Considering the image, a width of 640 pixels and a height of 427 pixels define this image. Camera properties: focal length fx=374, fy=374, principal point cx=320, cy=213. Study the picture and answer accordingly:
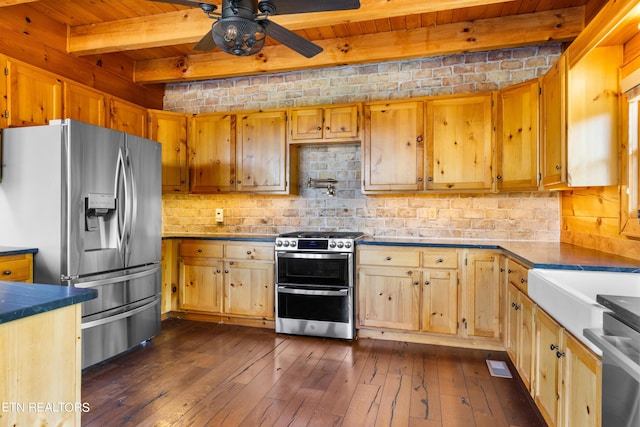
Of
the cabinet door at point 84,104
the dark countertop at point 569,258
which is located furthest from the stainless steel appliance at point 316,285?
the cabinet door at point 84,104

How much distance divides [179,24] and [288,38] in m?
1.53

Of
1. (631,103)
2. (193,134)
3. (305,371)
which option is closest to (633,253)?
(631,103)

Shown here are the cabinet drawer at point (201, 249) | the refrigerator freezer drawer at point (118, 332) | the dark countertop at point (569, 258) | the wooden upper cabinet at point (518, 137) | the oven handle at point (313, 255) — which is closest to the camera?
the dark countertop at point (569, 258)

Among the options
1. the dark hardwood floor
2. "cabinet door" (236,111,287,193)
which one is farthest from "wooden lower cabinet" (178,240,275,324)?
"cabinet door" (236,111,287,193)

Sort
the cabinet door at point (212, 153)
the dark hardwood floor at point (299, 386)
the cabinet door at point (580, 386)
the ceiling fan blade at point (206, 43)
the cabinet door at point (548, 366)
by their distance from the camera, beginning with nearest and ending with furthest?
the cabinet door at point (580, 386)
the cabinet door at point (548, 366)
the dark hardwood floor at point (299, 386)
the ceiling fan blade at point (206, 43)
the cabinet door at point (212, 153)

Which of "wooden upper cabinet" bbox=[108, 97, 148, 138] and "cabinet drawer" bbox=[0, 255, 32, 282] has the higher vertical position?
"wooden upper cabinet" bbox=[108, 97, 148, 138]

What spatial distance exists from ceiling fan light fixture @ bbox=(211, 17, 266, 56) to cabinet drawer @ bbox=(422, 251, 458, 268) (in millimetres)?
2177

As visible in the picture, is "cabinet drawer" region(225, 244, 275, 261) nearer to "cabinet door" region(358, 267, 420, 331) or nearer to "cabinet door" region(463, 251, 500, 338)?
"cabinet door" region(358, 267, 420, 331)

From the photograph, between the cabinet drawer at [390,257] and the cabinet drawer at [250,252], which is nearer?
the cabinet drawer at [390,257]

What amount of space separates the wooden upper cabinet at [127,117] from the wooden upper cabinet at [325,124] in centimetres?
160

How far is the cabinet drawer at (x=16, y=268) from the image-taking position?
2.33 metres

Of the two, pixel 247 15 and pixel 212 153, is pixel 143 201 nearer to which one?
pixel 212 153

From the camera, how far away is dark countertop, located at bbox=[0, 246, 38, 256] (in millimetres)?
2350

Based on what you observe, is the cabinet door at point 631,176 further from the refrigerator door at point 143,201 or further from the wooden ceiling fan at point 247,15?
the refrigerator door at point 143,201
